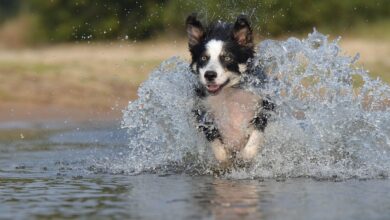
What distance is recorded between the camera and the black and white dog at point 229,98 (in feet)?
31.8

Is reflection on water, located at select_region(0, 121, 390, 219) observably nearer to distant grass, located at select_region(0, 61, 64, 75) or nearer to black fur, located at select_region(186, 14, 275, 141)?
black fur, located at select_region(186, 14, 275, 141)

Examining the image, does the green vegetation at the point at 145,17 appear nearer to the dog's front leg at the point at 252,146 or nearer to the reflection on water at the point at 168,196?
the dog's front leg at the point at 252,146

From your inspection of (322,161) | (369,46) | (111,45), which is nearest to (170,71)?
(322,161)

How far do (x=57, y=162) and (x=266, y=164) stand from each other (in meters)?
2.61

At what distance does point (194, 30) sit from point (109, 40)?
18.7 meters

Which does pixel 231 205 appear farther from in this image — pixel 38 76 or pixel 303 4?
pixel 303 4

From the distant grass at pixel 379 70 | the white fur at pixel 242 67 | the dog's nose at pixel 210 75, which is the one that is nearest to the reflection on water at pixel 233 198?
the dog's nose at pixel 210 75

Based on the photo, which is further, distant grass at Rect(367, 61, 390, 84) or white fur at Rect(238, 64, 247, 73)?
distant grass at Rect(367, 61, 390, 84)

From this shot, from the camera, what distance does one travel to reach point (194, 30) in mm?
10008

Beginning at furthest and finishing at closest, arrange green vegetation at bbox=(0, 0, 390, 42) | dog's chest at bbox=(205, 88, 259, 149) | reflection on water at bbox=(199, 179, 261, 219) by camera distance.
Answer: green vegetation at bbox=(0, 0, 390, 42) < dog's chest at bbox=(205, 88, 259, 149) < reflection on water at bbox=(199, 179, 261, 219)

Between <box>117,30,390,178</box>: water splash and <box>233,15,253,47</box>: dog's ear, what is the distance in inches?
8.2

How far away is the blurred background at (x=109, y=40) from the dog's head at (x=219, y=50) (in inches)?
31.8

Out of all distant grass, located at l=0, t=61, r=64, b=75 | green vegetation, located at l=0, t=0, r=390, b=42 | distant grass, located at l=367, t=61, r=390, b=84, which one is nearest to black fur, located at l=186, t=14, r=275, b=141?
distant grass, located at l=367, t=61, r=390, b=84

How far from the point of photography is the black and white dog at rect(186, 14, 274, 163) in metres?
9.70
